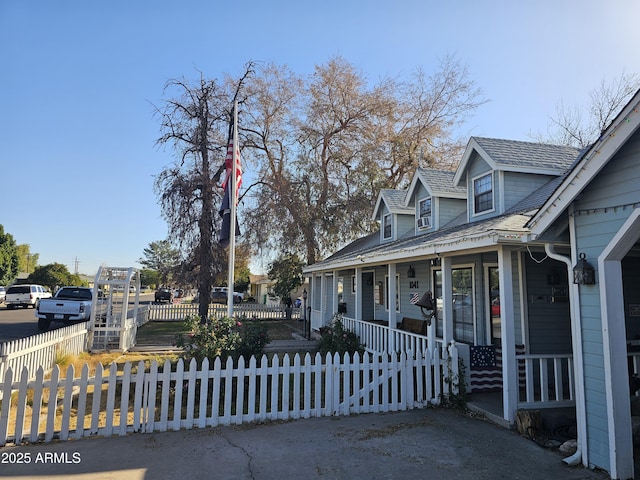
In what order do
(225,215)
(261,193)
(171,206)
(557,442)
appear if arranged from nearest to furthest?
(557,442), (225,215), (171,206), (261,193)

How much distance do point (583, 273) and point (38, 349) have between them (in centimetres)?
967

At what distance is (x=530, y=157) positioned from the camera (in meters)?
9.65

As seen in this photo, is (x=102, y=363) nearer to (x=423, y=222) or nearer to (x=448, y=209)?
(x=423, y=222)

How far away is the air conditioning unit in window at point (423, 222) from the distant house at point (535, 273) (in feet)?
0.15

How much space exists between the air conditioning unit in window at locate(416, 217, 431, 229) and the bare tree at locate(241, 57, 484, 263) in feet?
37.8

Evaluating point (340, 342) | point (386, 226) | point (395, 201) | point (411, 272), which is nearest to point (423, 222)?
point (411, 272)

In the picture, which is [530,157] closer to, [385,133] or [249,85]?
[385,133]

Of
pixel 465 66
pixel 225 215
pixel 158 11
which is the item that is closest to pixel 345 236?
pixel 465 66

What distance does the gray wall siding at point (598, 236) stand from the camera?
162 inches

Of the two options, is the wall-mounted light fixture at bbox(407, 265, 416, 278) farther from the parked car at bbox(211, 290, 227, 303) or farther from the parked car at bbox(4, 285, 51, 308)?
the parked car at bbox(211, 290, 227, 303)

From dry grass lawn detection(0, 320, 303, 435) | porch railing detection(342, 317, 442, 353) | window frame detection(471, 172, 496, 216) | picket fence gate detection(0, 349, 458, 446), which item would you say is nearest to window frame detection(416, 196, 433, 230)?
window frame detection(471, 172, 496, 216)

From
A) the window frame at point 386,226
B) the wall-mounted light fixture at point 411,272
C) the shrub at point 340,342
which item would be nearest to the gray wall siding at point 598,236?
the shrub at point 340,342

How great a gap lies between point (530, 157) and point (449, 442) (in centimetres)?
755

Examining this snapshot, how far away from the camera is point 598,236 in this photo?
441cm
